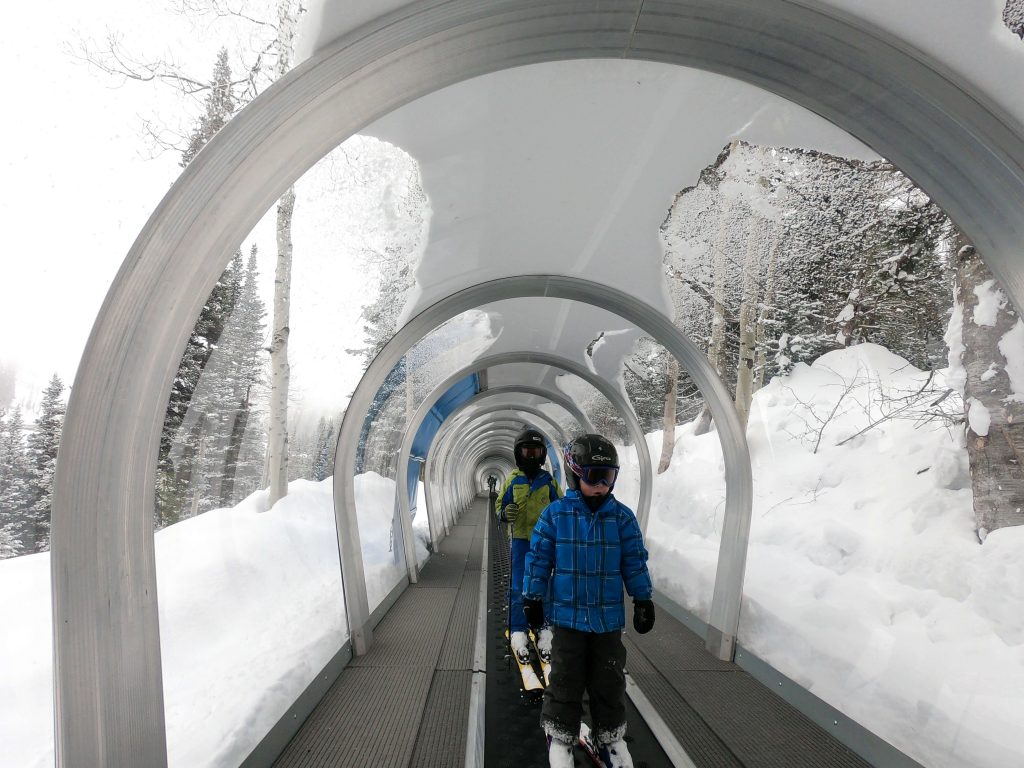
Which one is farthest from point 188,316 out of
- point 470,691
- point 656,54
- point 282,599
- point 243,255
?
point 470,691

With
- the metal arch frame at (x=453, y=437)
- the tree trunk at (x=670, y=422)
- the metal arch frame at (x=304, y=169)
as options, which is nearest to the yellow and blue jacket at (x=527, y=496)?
the metal arch frame at (x=304, y=169)

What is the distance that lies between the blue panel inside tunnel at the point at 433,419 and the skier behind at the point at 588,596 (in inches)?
311

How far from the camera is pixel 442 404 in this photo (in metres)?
12.9

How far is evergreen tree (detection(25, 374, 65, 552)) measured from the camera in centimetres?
195

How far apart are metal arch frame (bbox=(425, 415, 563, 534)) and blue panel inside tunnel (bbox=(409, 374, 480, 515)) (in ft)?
5.02

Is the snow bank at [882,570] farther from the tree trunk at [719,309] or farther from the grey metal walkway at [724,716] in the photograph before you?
the tree trunk at [719,309]

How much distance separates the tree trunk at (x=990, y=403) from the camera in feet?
11.1

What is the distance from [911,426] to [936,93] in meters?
2.39

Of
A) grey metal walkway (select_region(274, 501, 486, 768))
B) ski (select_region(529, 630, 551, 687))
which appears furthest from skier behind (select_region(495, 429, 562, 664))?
grey metal walkway (select_region(274, 501, 486, 768))

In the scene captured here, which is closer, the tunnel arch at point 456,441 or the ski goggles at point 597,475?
the ski goggles at point 597,475

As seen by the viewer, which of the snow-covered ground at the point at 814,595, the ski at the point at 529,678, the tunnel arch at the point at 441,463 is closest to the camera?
the snow-covered ground at the point at 814,595

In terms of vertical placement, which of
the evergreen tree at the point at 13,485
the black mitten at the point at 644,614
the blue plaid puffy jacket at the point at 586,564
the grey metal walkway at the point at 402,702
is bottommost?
the grey metal walkway at the point at 402,702

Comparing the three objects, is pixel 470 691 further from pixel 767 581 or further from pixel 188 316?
pixel 188 316

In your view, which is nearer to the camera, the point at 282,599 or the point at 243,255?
the point at 243,255
